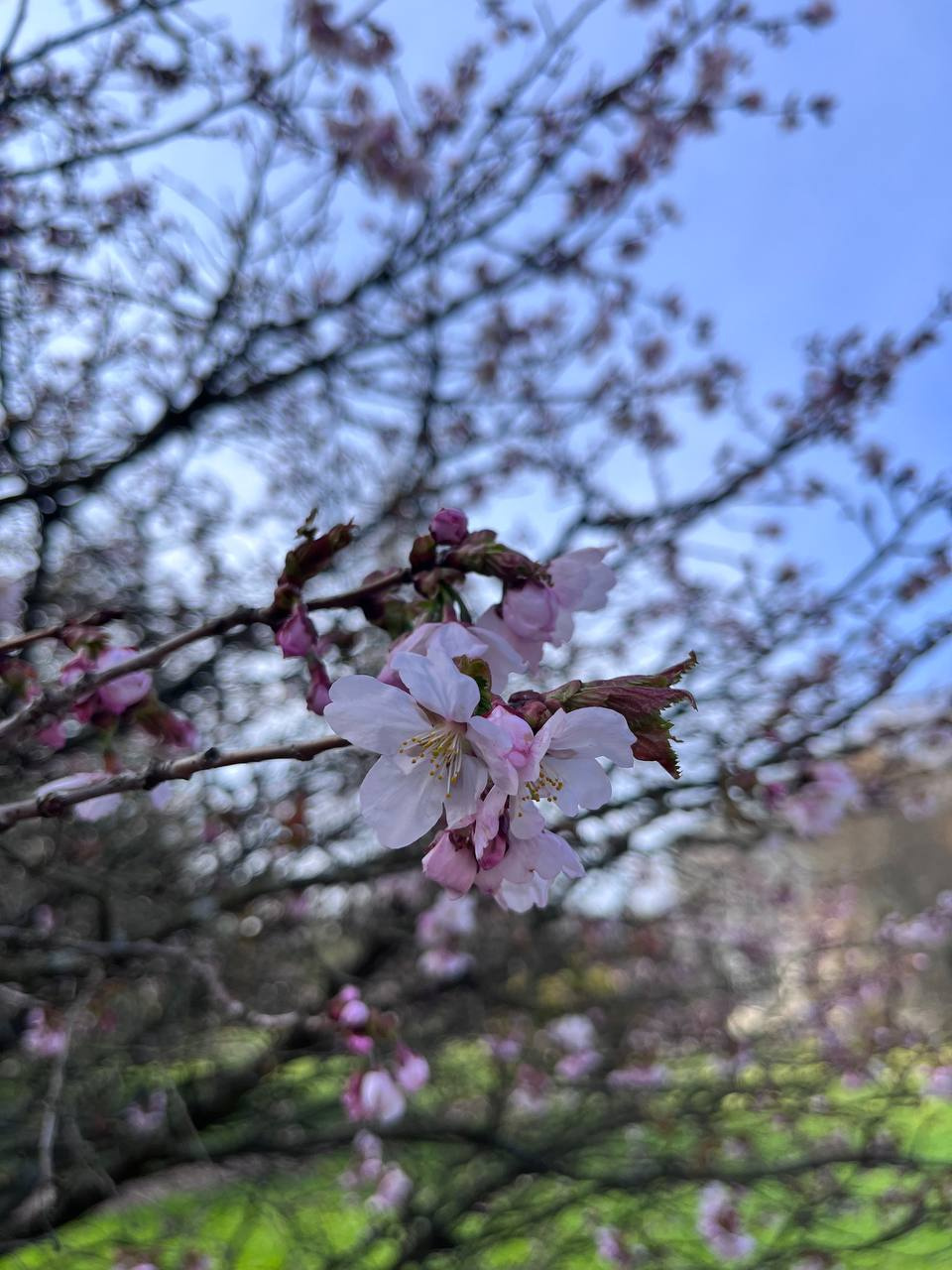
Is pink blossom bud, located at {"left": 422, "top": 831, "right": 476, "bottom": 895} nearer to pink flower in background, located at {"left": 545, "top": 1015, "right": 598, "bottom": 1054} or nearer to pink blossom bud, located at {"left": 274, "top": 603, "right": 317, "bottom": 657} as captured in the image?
pink blossom bud, located at {"left": 274, "top": 603, "right": 317, "bottom": 657}

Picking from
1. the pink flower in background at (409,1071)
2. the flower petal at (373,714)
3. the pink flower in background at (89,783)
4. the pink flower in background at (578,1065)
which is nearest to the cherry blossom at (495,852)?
the flower petal at (373,714)

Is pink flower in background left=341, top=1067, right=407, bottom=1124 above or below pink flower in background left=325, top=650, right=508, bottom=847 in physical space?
below

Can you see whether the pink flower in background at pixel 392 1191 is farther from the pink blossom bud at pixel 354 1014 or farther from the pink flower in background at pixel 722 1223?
the pink blossom bud at pixel 354 1014

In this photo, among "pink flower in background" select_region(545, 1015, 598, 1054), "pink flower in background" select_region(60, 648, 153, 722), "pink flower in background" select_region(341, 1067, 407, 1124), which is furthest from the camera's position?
"pink flower in background" select_region(545, 1015, 598, 1054)

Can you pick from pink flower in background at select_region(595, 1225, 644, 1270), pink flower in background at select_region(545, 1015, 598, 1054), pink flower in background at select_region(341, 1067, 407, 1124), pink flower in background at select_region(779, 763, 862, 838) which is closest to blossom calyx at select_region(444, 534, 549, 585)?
pink flower in background at select_region(341, 1067, 407, 1124)

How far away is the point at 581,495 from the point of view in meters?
4.25

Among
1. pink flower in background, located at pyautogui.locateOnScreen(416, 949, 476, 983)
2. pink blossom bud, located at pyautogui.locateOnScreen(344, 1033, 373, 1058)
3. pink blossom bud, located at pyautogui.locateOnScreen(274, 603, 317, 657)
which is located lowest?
pink blossom bud, located at pyautogui.locateOnScreen(344, 1033, 373, 1058)

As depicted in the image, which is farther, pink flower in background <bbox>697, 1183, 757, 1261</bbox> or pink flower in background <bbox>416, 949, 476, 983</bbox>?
pink flower in background <bbox>416, 949, 476, 983</bbox>

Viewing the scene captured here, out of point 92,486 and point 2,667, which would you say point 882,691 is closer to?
point 2,667

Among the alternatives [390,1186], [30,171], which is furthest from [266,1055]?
[30,171]

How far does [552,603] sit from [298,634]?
1.03 ft

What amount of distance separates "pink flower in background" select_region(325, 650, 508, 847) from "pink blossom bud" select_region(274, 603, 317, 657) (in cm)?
14

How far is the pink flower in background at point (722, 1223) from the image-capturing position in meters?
3.75

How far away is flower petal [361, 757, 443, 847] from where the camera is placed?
2.95ft
